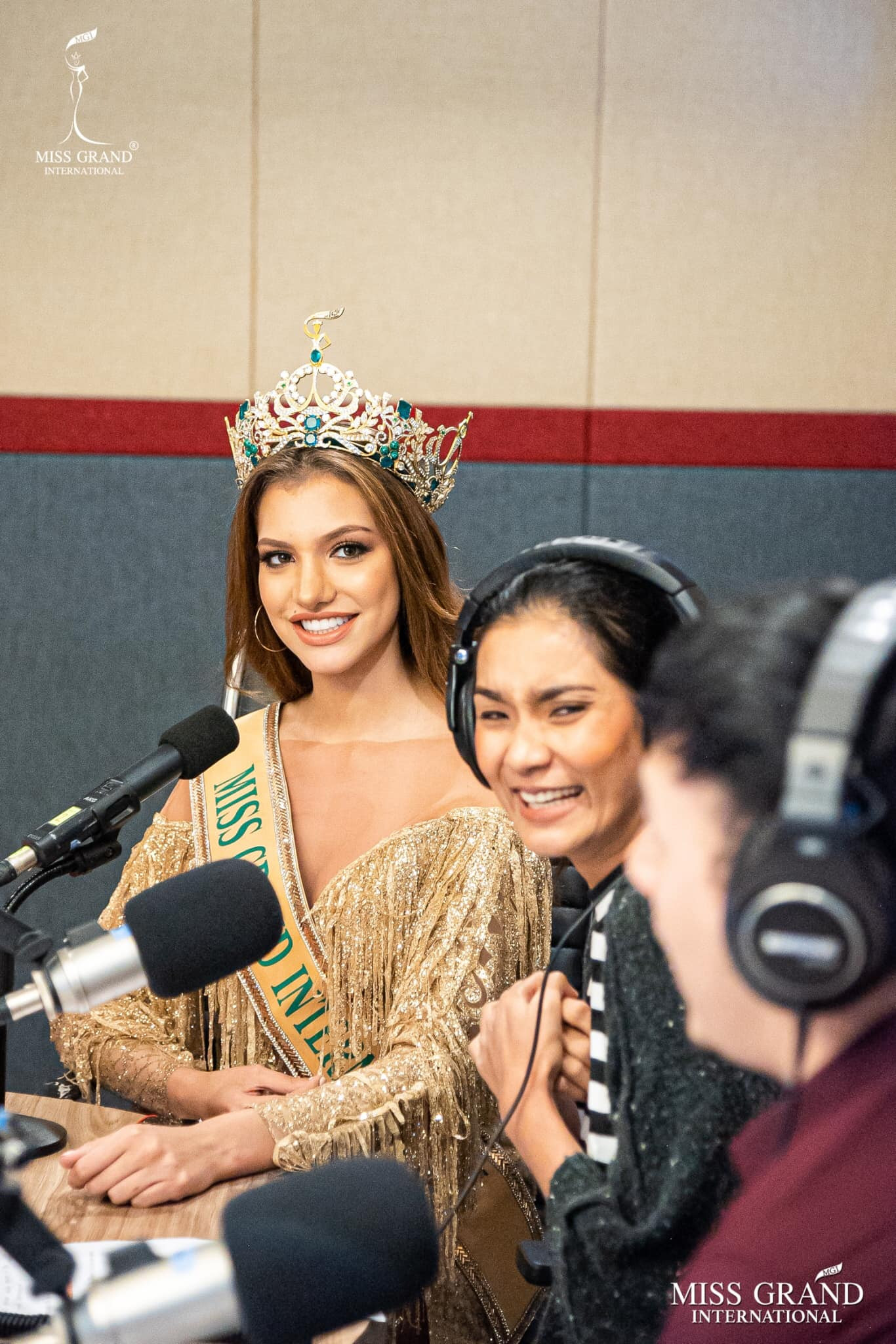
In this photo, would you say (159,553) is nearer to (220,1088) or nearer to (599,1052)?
(220,1088)

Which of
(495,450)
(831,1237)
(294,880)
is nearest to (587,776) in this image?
(831,1237)

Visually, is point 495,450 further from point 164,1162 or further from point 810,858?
point 810,858

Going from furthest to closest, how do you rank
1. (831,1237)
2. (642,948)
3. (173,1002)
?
1. (173,1002)
2. (642,948)
3. (831,1237)

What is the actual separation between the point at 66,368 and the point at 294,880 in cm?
141

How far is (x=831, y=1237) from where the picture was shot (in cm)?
49

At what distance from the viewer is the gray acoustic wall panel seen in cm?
228

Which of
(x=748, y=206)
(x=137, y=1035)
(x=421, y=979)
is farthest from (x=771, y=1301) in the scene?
(x=748, y=206)

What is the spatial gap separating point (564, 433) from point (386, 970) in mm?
1326

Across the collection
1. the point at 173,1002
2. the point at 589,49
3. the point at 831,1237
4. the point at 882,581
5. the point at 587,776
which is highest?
the point at 589,49

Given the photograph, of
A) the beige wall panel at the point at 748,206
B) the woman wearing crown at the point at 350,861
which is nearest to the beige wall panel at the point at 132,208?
the beige wall panel at the point at 748,206

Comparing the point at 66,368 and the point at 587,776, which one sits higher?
the point at 66,368

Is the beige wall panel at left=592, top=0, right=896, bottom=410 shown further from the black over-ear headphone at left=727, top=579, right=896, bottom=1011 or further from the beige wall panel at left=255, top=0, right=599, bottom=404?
the black over-ear headphone at left=727, top=579, right=896, bottom=1011

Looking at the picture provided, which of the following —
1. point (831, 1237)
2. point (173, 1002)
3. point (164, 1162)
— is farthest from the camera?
point (173, 1002)

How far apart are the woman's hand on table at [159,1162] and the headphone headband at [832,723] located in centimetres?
77
